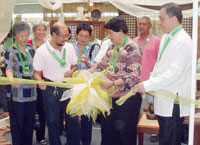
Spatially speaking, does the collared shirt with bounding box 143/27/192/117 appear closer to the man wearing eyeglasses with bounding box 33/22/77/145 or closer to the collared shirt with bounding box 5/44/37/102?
the man wearing eyeglasses with bounding box 33/22/77/145

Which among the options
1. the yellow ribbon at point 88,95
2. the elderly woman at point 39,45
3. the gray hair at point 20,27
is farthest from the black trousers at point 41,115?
the yellow ribbon at point 88,95

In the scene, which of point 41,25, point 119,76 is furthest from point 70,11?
point 119,76

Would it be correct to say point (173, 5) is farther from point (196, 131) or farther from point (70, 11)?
point (70, 11)

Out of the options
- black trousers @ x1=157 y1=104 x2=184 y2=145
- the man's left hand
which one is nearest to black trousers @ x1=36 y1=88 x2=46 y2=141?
the man's left hand

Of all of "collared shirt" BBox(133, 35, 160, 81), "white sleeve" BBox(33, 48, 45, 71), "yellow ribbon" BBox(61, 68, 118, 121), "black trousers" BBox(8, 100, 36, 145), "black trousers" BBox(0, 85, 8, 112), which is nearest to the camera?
"yellow ribbon" BBox(61, 68, 118, 121)

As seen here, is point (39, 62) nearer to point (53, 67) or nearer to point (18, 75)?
point (53, 67)

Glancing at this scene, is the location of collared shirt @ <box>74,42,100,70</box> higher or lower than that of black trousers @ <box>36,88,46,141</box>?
higher

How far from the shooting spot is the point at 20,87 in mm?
2713

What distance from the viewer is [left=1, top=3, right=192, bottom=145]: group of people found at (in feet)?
6.55

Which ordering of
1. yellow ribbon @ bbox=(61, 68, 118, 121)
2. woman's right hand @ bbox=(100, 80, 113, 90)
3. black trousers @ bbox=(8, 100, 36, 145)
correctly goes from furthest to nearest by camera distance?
black trousers @ bbox=(8, 100, 36, 145) → woman's right hand @ bbox=(100, 80, 113, 90) → yellow ribbon @ bbox=(61, 68, 118, 121)

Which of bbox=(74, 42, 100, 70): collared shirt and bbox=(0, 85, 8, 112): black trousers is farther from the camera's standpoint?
bbox=(0, 85, 8, 112): black trousers

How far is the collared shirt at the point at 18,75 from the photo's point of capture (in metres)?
2.66

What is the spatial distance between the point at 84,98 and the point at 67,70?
79cm

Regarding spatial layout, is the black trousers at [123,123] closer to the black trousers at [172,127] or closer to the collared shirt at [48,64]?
the black trousers at [172,127]
